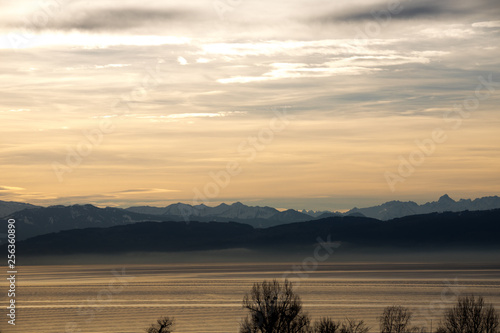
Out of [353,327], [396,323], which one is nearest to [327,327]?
[396,323]

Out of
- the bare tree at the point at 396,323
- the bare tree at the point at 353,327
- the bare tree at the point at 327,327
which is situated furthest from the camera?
the bare tree at the point at 396,323

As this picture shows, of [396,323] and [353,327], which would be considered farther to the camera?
[353,327]

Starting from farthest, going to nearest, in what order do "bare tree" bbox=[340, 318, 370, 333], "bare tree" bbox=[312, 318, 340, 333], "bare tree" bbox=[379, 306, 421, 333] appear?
"bare tree" bbox=[379, 306, 421, 333] → "bare tree" bbox=[340, 318, 370, 333] → "bare tree" bbox=[312, 318, 340, 333]

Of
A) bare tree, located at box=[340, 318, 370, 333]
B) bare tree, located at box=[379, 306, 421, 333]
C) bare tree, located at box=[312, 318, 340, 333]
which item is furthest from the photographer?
bare tree, located at box=[379, 306, 421, 333]

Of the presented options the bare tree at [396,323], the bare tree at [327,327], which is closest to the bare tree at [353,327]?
the bare tree at [327,327]

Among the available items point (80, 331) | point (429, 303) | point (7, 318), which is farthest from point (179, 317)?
point (429, 303)

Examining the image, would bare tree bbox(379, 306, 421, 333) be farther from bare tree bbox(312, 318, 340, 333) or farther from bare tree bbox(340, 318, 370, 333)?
bare tree bbox(312, 318, 340, 333)

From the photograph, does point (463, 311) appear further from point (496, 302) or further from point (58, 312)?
point (58, 312)

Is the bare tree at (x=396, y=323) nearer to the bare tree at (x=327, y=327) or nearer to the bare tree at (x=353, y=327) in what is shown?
the bare tree at (x=353, y=327)

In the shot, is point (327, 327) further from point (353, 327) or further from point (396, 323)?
point (353, 327)

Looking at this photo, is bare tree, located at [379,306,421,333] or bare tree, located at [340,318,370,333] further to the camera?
bare tree, located at [379,306,421,333]

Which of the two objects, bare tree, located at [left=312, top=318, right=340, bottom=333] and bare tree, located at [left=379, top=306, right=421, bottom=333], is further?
bare tree, located at [left=379, top=306, right=421, bottom=333]

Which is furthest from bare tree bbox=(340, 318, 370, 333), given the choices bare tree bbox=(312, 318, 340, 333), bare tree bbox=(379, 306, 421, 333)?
bare tree bbox=(379, 306, 421, 333)

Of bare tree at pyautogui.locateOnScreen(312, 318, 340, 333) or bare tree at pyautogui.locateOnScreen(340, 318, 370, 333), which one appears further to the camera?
bare tree at pyautogui.locateOnScreen(340, 318, 370, 333)
